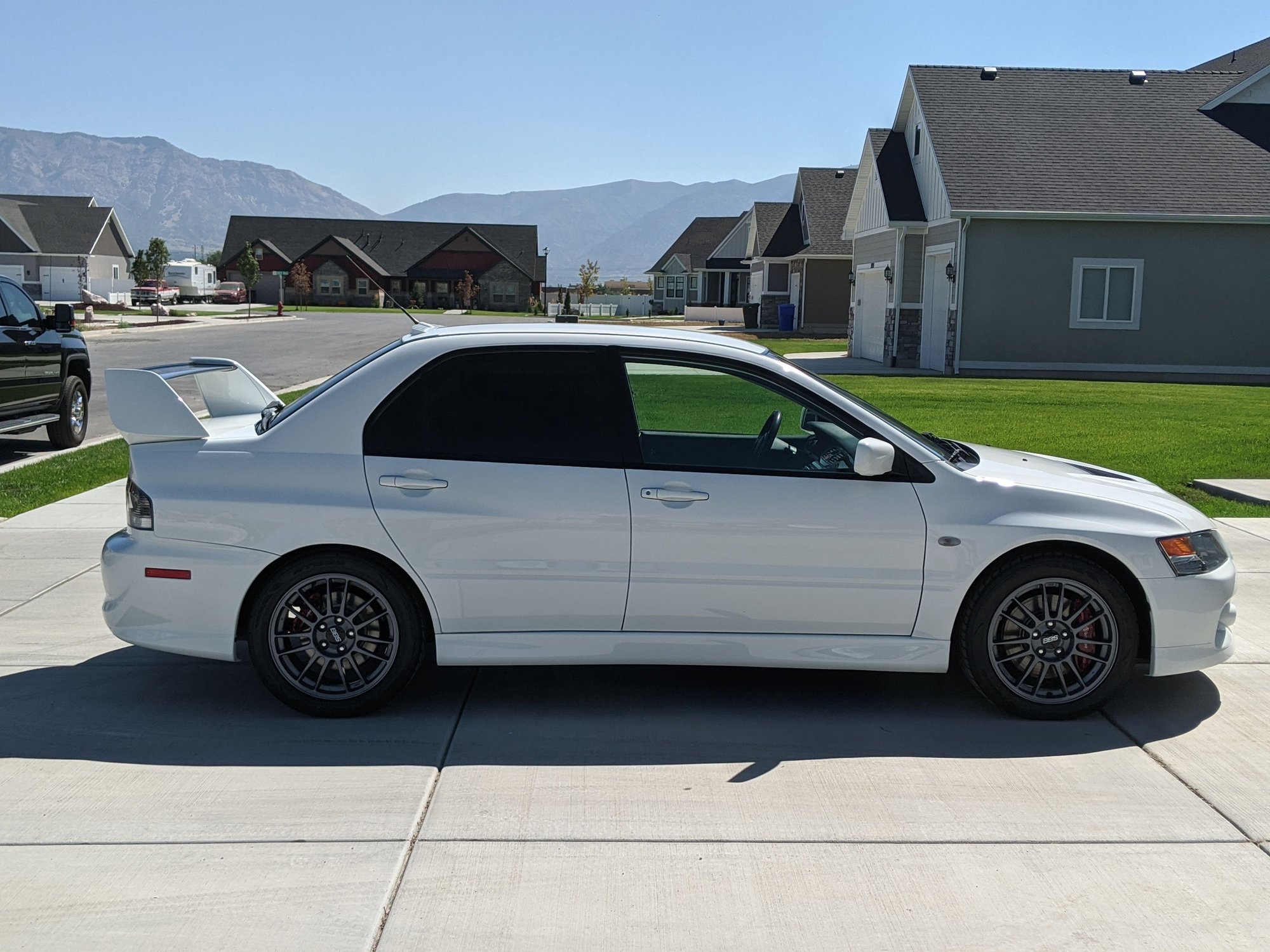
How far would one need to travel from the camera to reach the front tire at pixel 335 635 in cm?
530

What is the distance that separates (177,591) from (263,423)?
867 mm

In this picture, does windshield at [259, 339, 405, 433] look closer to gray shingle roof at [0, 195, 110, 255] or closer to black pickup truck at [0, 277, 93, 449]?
black pickup truck at [0, 277, 93, 449]

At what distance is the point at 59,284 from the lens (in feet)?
270

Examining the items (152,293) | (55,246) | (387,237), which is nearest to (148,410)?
(152,293)

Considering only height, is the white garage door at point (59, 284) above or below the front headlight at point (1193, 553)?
above

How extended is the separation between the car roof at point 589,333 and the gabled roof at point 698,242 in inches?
2755

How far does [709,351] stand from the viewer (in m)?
5.55

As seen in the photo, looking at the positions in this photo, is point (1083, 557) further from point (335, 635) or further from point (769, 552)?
point (335, 635)

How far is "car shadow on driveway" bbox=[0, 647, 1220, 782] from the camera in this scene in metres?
5.09

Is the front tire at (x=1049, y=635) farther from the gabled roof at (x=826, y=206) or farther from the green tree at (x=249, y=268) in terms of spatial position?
the green tree at (x=249, y=268)

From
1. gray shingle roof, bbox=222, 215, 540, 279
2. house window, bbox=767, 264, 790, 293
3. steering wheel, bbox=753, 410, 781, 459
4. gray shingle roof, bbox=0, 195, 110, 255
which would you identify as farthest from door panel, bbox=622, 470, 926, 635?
gray shingle roof, bbox=222, 215, 540, 279

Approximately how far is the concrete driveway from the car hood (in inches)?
35.7

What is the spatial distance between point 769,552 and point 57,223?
3503 inches

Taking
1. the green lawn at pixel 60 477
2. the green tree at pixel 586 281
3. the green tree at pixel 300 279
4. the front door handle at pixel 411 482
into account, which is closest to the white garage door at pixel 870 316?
the green lawn at pixel 60 477
